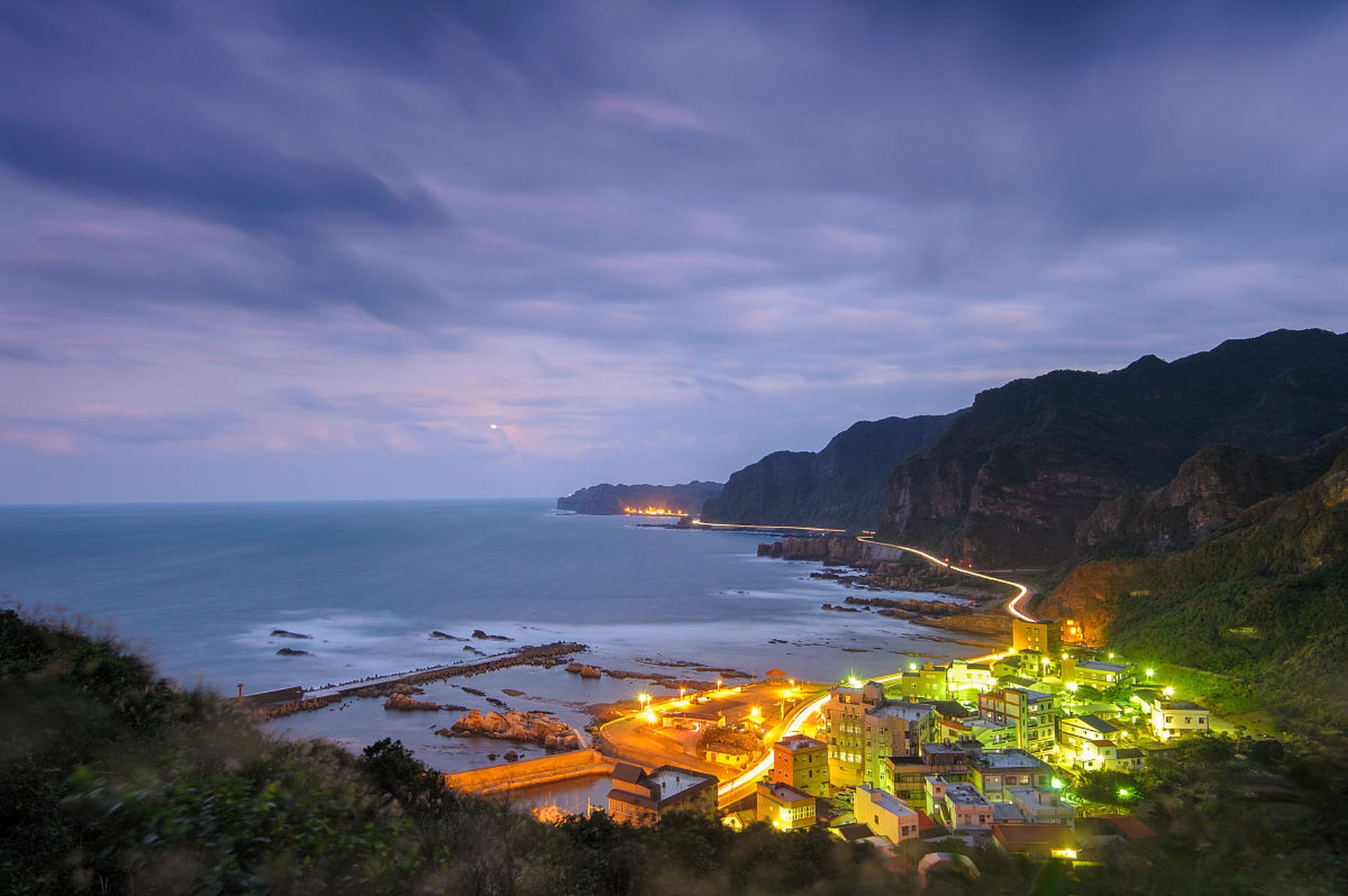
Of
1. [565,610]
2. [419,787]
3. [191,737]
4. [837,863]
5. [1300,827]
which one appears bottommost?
[565,610]

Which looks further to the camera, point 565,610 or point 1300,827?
point 565,610

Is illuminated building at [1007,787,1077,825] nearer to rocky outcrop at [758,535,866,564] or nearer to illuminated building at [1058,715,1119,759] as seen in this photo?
illuminated building at [1058,715,1119,759]

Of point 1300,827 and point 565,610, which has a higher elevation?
point 1300,827

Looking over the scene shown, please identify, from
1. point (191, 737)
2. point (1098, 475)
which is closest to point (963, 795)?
point (191, 737)

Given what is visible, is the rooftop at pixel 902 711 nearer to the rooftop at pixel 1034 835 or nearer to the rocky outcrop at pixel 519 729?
the rooftop at pixel 1034 835

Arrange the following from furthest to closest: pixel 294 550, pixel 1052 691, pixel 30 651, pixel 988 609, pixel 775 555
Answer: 1. pixel 775 555
2. pixel 294 550
3. pixel 988 609
4. pixel 1052 691
5. pixel 30 651

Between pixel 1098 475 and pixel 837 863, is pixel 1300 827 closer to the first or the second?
pixel 837 863

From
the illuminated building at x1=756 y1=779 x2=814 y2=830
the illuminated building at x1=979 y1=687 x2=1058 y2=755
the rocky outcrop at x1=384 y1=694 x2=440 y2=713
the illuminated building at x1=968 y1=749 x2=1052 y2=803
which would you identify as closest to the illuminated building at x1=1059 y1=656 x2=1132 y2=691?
the illuminated building at x1=979 y1=687 x2=1058 y2=755
